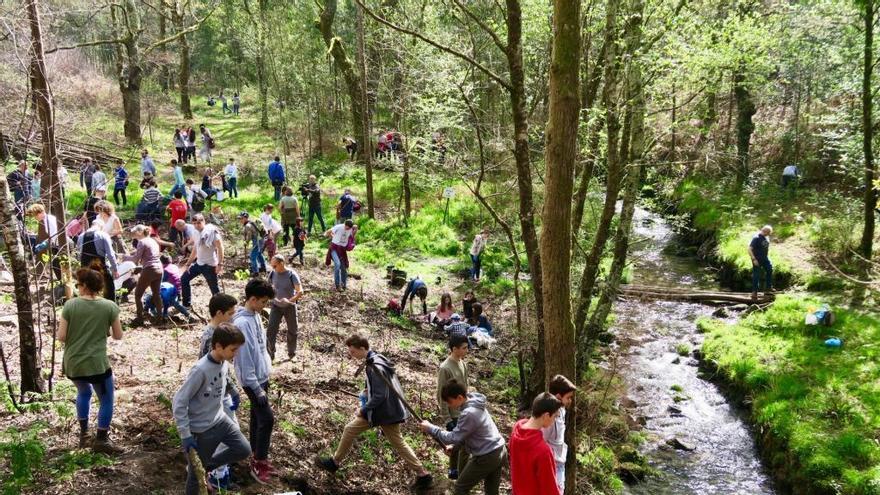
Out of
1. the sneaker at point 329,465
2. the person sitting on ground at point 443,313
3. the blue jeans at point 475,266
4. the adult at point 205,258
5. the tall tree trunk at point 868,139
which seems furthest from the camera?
the blue jeans at point 475,266

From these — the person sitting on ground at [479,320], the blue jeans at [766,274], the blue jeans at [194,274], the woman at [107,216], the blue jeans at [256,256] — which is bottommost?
the person sitting on ground at [479,320]

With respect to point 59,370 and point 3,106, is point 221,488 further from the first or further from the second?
point 3,106

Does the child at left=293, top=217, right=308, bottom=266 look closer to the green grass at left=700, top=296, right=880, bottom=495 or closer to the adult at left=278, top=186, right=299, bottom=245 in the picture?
the adult at left=278, top=186, right=299, bottom=245

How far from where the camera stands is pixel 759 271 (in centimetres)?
1537

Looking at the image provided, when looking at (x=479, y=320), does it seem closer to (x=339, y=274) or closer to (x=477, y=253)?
(x=339, y=274)

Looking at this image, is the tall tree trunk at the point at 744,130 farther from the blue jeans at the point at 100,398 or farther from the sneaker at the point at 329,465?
the blue jeans at the point at 100,398

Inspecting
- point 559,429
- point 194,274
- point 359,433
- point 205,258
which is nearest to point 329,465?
point 359,433

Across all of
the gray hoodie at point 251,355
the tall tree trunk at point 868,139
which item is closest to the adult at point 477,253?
the tall tree trunk at point 868,139

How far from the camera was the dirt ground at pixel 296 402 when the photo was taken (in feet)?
18.4

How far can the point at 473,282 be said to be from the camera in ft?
56.9

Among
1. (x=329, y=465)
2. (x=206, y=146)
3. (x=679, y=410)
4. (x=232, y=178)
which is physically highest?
(x=206, y=146)

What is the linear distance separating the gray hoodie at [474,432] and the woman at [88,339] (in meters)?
3.00

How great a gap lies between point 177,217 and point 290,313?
7769 millimetres

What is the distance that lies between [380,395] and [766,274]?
510 inches
